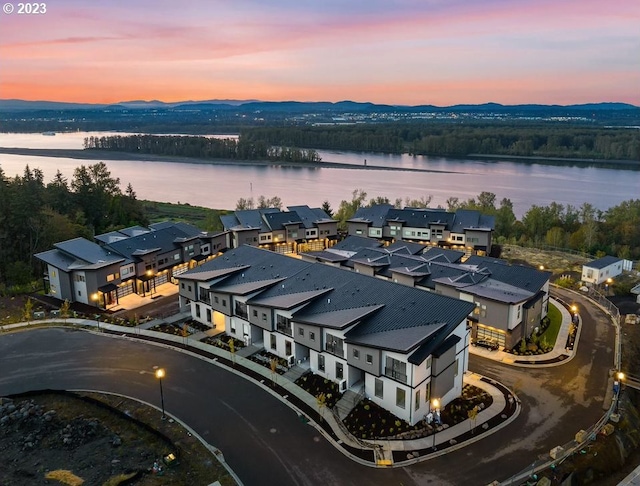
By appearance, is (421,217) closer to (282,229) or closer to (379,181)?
(282,229)

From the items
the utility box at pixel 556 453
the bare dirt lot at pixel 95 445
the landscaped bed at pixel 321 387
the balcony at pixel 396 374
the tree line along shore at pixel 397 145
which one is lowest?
the bare dirt lot at pixel 95 445

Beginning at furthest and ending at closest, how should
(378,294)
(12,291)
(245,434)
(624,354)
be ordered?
(12,291)
(624,354)
(378,294)
(245,434)

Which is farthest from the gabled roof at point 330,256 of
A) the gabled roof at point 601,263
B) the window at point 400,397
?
the gabled roof at point 601,263


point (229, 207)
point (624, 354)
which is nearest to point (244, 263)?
point (624, 354)

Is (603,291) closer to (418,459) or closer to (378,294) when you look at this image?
(378,294)

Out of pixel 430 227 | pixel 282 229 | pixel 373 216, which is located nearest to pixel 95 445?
pixel 282 229

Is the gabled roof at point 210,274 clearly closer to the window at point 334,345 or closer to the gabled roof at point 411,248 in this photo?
the window at point 334,345
